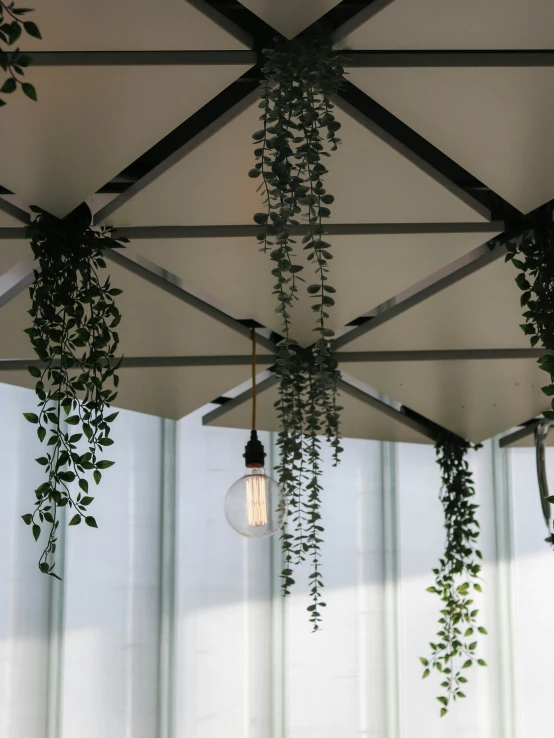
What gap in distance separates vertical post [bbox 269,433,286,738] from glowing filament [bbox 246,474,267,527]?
2324 mm

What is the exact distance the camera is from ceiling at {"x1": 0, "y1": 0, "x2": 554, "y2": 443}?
88.9 inches

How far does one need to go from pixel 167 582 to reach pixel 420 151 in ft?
12.7

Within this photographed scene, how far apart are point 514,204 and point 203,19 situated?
4.00 feet

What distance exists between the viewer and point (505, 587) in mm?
6133

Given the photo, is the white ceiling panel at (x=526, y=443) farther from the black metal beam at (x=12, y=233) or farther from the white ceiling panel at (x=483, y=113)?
the black metal beam at (x=12, y=233)

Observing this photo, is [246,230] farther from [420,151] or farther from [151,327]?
[151,327]

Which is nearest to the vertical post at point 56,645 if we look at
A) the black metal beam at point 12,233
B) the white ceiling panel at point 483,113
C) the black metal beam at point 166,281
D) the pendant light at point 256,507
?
the black metal beam at point 166,281

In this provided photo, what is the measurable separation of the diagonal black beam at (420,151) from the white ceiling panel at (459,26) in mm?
160

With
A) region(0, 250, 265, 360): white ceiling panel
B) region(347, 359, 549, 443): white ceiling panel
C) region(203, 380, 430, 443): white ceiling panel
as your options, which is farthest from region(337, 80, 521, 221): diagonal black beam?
region(203, 380, 430, 443): white ceiling panel

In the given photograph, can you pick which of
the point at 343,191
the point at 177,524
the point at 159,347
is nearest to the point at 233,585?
the point at 177,524

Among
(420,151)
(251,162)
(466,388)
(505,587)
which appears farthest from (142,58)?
(505,587)

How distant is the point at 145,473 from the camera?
19.8ft

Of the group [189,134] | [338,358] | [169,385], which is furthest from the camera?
[169,385]

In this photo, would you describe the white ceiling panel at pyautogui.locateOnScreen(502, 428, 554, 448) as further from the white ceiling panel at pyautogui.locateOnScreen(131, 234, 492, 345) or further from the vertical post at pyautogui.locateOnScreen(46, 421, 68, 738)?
the vertical post at pyautogui.locateOnScreen(46, 421, 68, 738)
